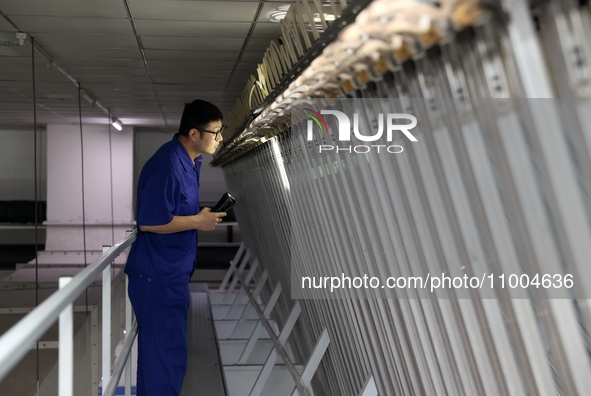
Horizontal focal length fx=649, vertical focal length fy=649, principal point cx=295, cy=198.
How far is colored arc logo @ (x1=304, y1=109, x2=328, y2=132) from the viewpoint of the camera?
232cm

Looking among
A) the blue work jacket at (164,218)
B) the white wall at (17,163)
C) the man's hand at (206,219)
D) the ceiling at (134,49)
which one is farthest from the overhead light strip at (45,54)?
the white wall at (17,163)

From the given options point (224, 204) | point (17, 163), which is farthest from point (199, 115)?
point (17, 163)

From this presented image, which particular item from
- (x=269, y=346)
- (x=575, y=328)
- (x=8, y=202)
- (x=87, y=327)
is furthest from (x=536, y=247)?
(x=8, y=202)

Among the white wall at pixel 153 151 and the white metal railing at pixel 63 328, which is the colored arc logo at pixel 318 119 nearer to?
the white metal railing at pixel 63 328

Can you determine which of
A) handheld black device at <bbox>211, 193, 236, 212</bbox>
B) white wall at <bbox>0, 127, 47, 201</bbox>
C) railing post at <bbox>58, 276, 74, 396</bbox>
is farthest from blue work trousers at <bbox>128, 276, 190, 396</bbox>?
white wall at <bbox>0, 127, 47, 201</bbox>

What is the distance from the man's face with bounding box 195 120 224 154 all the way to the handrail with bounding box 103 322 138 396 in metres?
0.93

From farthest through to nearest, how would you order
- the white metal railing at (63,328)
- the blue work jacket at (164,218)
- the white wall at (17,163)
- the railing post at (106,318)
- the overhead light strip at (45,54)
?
the white wall at (17,163) < the overhead light strip at (45,54) < the blue work jacket at (164,218) < the railing post at (106,318) < the white metal railing at (63,328)

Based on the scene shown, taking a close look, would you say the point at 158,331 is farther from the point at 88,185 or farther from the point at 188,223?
the point at 88,185

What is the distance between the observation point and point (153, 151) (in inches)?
472

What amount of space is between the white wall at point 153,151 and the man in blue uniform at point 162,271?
349 inches

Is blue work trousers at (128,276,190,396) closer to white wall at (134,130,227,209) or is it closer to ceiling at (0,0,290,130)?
ceiling at (0,0,290,130)

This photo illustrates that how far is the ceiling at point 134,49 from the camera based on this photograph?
12.4 feet

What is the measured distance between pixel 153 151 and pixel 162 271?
9.28m

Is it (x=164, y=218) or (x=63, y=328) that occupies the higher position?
(x=164, y=218)
